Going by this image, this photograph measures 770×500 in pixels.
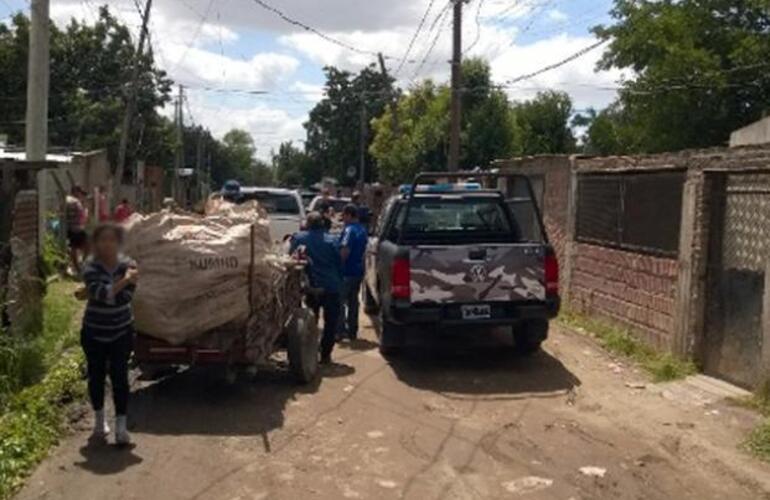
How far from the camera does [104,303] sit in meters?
6.23

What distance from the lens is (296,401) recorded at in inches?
309

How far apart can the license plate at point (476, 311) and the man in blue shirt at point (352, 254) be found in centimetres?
163

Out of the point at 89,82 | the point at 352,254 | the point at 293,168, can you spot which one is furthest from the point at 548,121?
the point at 293,168

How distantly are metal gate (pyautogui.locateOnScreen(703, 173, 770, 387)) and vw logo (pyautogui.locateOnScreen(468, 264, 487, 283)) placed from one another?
2211 mm

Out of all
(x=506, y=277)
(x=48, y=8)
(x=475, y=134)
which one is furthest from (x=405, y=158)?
(x=506, y=277)

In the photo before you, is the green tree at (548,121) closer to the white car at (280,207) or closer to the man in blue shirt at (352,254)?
the white car at (280,207)

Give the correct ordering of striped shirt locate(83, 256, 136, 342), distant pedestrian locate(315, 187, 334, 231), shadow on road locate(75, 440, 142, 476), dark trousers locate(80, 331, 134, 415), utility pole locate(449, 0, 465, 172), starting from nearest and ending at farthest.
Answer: shadow on road locate(75, 440, 142, 476) < striped shirt locate(83, 256, 136, 342) < dark trousers locate(80, 331, 134, 415) < distant pedestrian locate(315, 187, 334, 231) < utility pole locate(449, 0, 465, 172)

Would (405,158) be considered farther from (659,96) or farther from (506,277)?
(506,277)

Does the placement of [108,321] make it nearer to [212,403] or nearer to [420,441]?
[212,403]

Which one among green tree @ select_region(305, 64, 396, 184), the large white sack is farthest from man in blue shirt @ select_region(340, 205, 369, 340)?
green tree @ select_region(305, 64, 396, 184)

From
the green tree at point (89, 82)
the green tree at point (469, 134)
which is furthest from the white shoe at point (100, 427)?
the green tree at point (89, 82)

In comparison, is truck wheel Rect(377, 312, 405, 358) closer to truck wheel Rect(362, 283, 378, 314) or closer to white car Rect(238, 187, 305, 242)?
truck wheel Rect(362, 283, 378, 314)

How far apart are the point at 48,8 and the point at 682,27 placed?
73.3 feet

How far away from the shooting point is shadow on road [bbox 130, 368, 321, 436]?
693 centimetres
